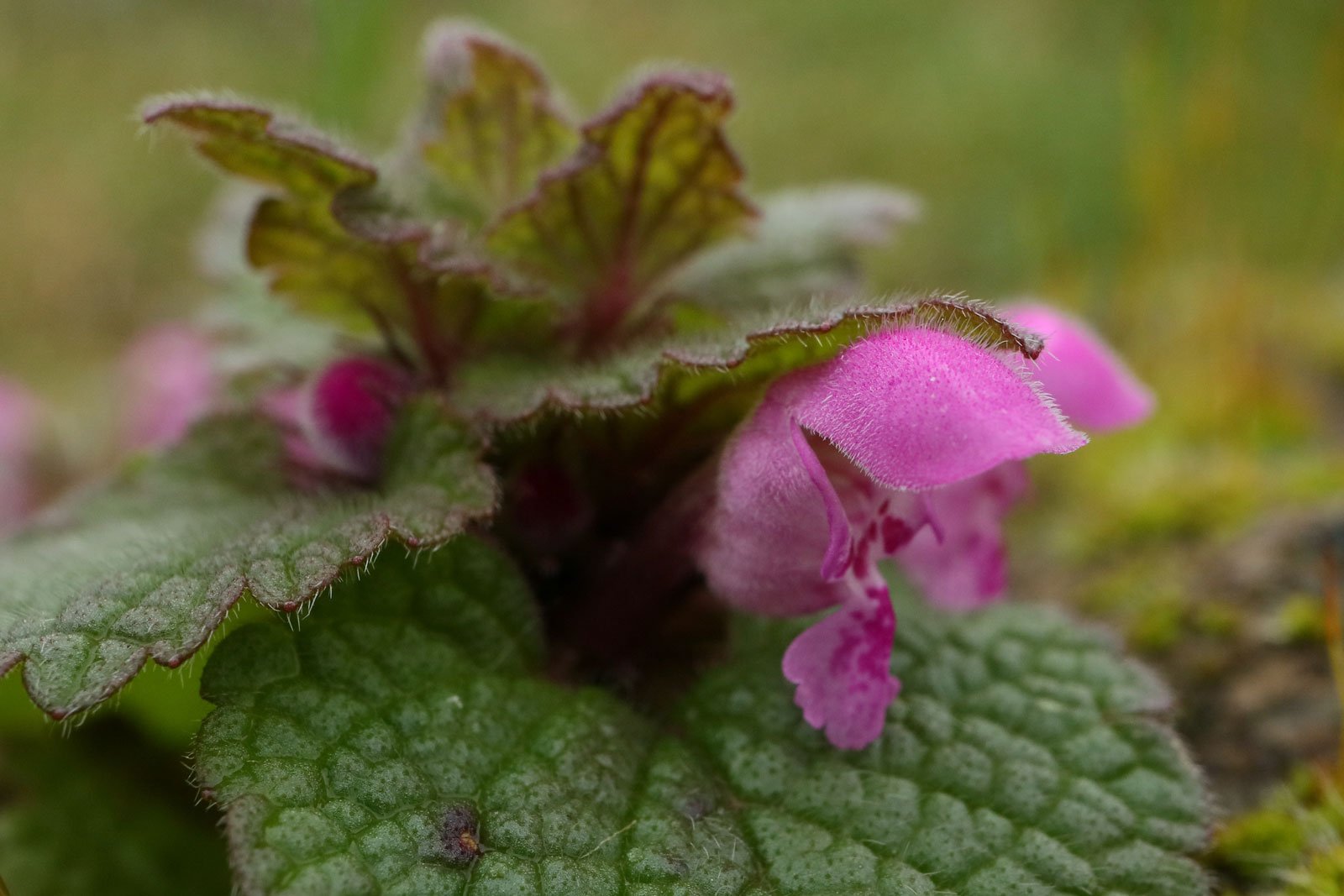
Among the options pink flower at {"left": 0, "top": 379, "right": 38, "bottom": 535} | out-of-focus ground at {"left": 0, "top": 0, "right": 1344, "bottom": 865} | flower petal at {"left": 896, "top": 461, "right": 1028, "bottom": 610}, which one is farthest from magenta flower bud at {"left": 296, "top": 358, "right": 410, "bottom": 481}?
pink flower at {"left": 0, "top": 379, "right": 38, "bottom": 535}

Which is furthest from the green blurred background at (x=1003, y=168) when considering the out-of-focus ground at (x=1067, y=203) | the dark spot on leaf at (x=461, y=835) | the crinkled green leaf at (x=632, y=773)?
the dark spot on leaf at (x=461, y=835)

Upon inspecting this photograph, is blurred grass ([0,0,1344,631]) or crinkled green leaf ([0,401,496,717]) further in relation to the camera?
blurred grass ([0,0,1344,631])

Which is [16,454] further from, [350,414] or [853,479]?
[853,479]

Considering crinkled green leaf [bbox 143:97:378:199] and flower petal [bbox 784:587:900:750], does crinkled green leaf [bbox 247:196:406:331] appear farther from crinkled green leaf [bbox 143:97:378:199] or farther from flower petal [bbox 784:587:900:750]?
flower petal [bbox 784:587:900:750]

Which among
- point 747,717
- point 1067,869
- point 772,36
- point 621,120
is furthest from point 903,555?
point 772,36

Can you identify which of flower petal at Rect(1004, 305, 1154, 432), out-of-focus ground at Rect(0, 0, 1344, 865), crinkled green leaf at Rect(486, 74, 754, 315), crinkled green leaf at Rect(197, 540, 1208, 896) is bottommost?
crinkled green leaf at Rect(197, 540, 1208, 896)

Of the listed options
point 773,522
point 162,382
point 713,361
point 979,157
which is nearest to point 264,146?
point 713,361

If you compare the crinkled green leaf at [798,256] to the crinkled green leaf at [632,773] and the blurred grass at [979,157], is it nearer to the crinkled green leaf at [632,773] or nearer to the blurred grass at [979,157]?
the crinkled green leaf at [632,773]

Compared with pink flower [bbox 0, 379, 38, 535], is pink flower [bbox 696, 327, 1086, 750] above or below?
above
